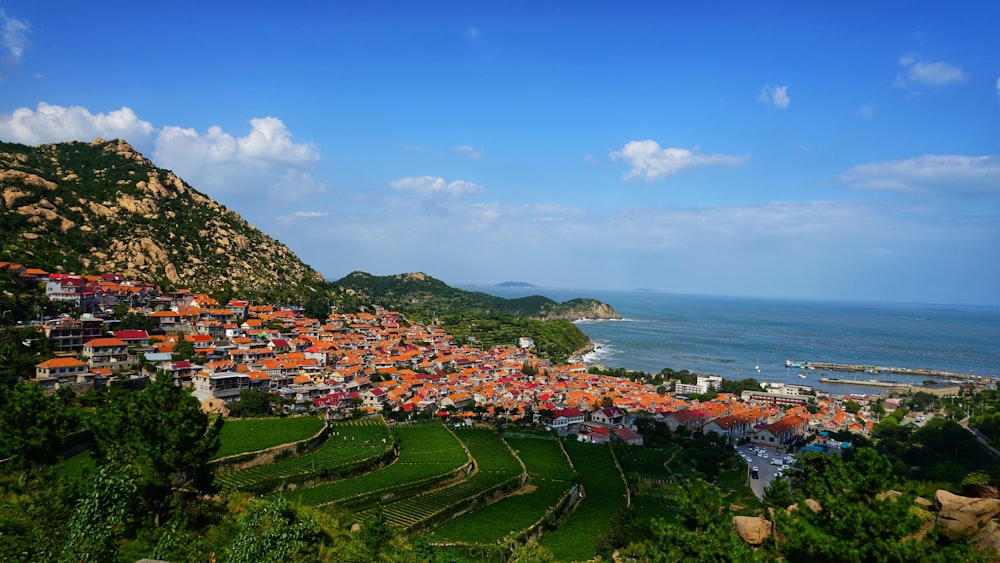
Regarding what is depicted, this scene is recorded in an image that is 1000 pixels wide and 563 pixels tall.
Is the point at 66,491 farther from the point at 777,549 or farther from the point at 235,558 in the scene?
the point at 777,549

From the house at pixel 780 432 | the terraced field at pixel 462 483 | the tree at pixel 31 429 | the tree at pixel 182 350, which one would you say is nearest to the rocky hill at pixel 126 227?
the tree at pixel 182 350

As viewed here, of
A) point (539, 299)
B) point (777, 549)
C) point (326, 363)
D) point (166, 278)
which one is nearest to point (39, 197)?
point (166, 278)

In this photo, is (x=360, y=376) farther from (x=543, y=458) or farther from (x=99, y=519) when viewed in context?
(x=99, y=519)

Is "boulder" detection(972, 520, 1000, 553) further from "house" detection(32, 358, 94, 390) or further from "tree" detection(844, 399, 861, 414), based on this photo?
"tree" detection(844, 399, 861, 414)

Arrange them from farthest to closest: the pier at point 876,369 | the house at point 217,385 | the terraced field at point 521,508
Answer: the pier at point 876,369
the house at point 217,385
the terraced field at point 521,508

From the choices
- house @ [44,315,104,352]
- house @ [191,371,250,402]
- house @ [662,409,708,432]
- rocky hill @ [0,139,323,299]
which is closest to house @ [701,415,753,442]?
house @ [662,409,708,432]

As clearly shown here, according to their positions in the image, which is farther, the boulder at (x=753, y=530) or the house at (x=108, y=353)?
the house at (x=108, y=353)

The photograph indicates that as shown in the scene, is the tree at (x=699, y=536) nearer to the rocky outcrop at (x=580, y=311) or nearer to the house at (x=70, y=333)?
the house at (x=70, y=333)
